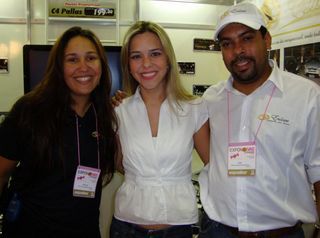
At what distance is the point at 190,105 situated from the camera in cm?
168

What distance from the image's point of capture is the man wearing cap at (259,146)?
1.41 metres

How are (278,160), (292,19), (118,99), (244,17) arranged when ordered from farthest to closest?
(292,19)
(118,99)
(244,17)
(278,160)

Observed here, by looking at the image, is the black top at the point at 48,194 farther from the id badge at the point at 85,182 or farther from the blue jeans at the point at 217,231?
the blue jeans at the point at 217,231

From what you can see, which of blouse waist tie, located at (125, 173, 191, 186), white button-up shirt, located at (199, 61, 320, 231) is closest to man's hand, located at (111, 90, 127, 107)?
blouse waist tie, located at (125, 173, 191, 186)

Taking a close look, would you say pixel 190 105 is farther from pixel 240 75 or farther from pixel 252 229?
pixel 252 229

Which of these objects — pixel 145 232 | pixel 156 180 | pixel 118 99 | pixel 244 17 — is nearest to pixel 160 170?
pixel 156 180

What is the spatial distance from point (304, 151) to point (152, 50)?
85 cm

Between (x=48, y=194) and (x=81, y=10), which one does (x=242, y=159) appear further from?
(x=81, y=10)

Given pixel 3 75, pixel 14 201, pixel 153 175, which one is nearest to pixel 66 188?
pixel 14 201

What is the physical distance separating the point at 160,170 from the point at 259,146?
45cm

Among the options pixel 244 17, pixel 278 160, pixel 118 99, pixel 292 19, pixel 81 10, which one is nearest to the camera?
pixel 278 160

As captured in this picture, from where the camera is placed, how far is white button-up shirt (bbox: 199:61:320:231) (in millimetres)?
1406

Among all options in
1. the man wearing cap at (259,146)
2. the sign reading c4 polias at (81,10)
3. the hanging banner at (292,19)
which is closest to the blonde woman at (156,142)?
the man wearing cap at (259,146)

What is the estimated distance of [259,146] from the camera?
1451 millimetres
